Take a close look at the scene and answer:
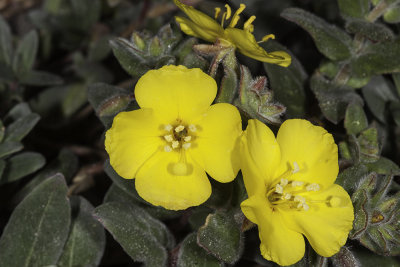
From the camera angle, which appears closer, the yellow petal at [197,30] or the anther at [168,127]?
the anther at [168,127]

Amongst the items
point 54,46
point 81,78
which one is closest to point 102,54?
point 81,78

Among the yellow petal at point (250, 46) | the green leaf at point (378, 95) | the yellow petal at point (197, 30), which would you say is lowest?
the green leaf at point (378, 95)

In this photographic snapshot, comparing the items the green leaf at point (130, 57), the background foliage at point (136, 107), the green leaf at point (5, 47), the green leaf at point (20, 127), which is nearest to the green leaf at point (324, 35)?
the background foliage at point (136, 107)

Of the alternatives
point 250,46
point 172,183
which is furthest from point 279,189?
point 250,46

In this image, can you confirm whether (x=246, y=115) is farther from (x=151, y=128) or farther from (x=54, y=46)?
(x=54, y=46)

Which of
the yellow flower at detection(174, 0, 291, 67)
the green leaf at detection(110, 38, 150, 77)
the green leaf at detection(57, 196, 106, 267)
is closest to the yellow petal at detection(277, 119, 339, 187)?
the yellow flower at detection(174, 0, 291, 67)

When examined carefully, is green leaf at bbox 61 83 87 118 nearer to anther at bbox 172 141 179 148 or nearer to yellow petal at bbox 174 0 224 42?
yellow petal at bbox 174 0 224 42

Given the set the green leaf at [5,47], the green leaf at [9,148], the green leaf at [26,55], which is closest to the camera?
the green leaf at [9,148]

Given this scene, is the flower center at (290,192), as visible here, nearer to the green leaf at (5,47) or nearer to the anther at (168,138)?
the anther at (168,138)

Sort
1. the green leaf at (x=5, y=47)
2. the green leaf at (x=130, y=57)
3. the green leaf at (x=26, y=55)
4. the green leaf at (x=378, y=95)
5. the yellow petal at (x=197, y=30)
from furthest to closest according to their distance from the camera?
the green leaf at (x=5, y=47), the green leaf at (x=26, y=55), the green leaf at (x=378, y=95), the green leaf at (x=130, y=57), the yellow petal at (x=197, y=30)
